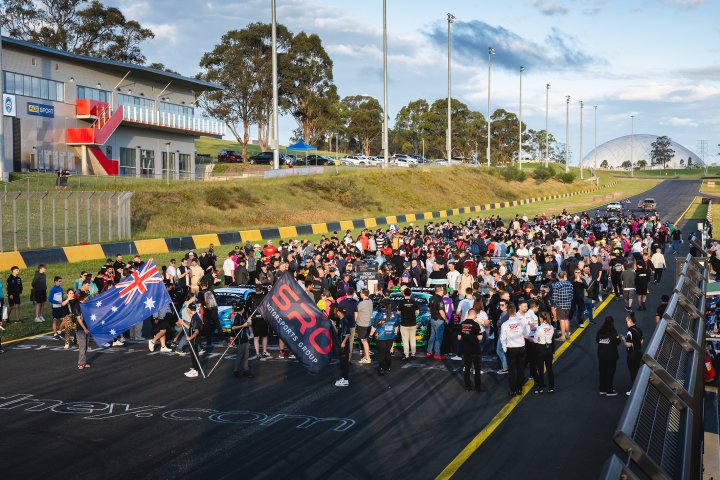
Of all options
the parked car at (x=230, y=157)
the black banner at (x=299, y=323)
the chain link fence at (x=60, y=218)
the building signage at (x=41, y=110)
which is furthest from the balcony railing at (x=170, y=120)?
the black banner at (x=299, y=323)

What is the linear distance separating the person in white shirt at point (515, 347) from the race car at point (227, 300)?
7.24m

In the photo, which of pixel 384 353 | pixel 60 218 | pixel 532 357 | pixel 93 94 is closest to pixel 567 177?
pixel 93 94

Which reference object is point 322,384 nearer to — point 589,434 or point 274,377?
point 274,377

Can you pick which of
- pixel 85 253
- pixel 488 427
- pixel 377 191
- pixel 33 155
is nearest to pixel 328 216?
pixel 377 191

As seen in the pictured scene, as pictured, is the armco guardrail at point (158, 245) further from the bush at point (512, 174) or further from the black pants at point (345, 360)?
the bush at point (512, 174)

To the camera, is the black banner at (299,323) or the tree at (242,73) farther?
the tree at (242,73)

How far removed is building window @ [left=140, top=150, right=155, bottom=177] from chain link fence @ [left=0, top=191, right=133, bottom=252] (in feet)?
74.5

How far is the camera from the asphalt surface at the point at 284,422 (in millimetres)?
9609

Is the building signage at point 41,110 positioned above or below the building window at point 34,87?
below

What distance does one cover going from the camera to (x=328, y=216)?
173 feet

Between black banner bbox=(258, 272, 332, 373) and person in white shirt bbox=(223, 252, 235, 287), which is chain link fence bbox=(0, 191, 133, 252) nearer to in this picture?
person in white shirt bbox=(223, 252, 235, 287)

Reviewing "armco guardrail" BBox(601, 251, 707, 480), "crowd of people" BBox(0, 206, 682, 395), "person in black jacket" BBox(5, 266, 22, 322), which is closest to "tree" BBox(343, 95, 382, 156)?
"crowd of people" BBox(0, 206, 682, 395)

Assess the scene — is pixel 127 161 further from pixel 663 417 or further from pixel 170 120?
pixel 663 417

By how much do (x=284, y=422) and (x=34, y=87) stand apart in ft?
138
